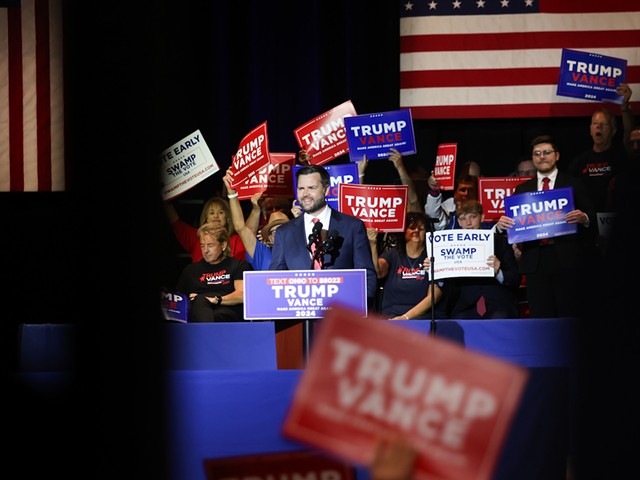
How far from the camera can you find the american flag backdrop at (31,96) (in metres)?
8.25

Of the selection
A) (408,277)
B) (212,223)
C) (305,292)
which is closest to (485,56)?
(408,277)

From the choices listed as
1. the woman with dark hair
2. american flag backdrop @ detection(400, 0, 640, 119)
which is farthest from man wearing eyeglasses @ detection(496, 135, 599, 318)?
american flag backdrop @ detection(400, 0, 640, 119)

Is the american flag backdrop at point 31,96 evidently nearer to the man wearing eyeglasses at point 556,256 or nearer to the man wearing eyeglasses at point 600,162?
the man wearing eyeglasses at point 556,256

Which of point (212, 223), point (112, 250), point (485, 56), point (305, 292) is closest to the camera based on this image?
point (112, 250)

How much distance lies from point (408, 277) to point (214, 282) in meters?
1.22

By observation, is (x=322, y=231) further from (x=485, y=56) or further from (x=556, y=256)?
(x=485, y=56)

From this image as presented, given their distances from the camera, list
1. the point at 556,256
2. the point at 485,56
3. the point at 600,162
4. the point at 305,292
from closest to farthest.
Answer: the point at 305,292 → the point at 556,256 → the point at 600,162 → the point at 485,56

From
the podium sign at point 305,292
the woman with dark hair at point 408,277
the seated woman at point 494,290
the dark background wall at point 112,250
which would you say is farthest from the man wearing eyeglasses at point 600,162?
the dark background wall at point 112,250

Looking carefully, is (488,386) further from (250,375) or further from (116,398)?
(250,375)

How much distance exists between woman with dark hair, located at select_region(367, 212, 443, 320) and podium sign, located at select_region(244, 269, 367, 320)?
1557 millimetres

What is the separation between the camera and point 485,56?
10070 millimetres

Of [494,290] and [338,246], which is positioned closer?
[338,246]

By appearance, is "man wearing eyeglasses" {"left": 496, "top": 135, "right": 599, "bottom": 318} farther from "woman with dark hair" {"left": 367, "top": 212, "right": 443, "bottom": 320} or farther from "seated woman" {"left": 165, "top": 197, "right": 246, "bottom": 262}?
"seated woman" {"left": 165, "top": 197, "right": 246, "bottom": 262}

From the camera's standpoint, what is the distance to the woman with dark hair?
628 centimetres
